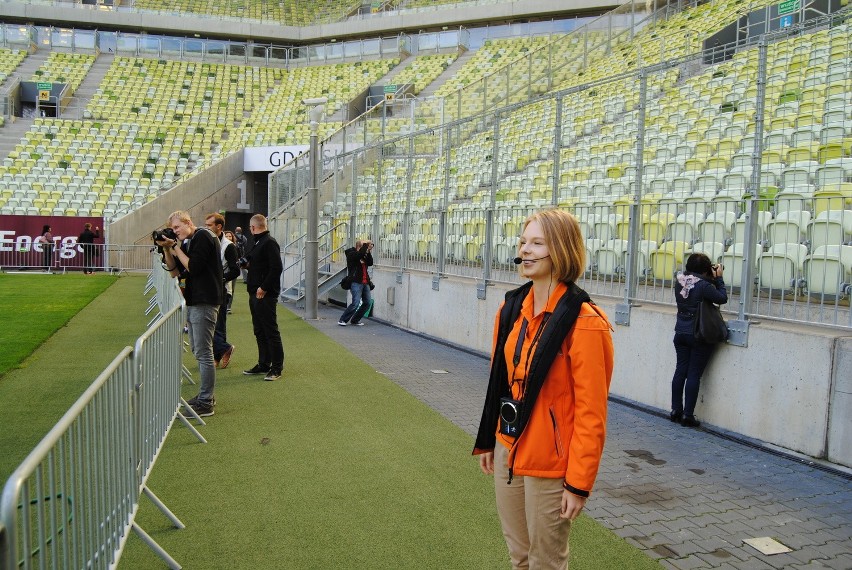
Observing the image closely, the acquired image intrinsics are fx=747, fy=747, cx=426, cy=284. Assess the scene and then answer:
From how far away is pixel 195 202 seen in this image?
31.3 meters

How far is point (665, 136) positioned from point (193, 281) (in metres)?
5.90

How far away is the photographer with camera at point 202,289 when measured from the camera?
7.21 m

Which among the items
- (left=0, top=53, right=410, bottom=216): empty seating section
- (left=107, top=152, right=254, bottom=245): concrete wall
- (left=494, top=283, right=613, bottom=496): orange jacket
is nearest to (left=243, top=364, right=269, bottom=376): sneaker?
(left=494, top=283, right=613, bottom=496): orange jacket

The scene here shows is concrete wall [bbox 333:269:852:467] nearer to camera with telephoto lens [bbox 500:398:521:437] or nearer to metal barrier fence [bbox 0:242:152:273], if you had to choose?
camera with telephoto lens [bbox 500:398:521:437]

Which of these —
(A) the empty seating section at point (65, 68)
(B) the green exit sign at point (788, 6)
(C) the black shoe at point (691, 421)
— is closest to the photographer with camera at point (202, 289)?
(C) the black shoe at point (691, 421)

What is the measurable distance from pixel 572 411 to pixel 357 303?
11.9 meters

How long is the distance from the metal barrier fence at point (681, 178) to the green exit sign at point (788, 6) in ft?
23.1

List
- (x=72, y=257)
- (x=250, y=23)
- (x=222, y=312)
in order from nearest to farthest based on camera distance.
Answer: (x=222, y=312), (x=72, y=257), (x=250, y=23)

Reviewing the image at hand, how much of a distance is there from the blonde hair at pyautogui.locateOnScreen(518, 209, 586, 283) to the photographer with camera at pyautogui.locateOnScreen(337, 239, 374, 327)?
1170cm

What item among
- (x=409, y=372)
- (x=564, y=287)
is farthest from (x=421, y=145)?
(x=564, y=287)

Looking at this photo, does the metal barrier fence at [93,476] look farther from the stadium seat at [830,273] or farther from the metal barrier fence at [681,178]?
the stadium seat at [830,273]

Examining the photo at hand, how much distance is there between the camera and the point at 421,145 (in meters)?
14.6

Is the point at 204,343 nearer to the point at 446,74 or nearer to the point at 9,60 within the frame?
the point at 446,74

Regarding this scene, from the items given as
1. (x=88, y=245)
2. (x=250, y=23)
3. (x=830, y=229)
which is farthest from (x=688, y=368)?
(x=250, y=23)
